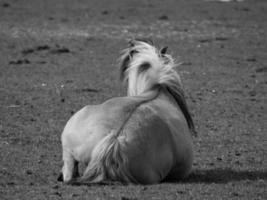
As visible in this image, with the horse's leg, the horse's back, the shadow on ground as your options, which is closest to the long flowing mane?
the horse's back

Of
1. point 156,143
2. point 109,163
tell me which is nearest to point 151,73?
point 156,143

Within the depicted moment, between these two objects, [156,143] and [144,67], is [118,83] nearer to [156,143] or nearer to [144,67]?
[144,67]

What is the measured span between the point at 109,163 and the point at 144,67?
173 centimetres

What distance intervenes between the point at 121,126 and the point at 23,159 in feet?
5.25

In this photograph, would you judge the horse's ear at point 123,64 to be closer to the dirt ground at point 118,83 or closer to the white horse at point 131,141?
the white horse at point 131,141

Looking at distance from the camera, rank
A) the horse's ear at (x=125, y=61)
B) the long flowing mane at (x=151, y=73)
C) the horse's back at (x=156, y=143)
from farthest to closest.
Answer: the horse's ear at (x=125, y=61) < the long flowing mane at (x=151, y=73) < the horse's back at (x=156, y=143)

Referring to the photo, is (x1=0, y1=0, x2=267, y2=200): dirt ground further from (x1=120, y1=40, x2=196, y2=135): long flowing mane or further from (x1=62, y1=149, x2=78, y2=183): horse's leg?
(x1=120, y1=40, x2=196, y2=135): long flowing mane

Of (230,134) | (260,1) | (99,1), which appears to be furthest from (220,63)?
(260,1)

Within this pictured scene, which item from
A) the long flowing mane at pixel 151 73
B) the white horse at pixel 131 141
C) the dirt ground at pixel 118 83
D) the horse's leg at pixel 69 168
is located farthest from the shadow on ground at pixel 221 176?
the horse's leg at pixel 69 168

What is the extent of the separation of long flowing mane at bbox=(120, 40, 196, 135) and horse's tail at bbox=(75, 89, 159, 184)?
1.32 metres

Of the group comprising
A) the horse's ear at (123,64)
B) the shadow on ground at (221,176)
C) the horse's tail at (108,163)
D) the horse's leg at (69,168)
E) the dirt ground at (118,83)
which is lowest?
the dirt ground at (118,83)

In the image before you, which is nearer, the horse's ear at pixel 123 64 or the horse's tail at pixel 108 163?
the horse's tail at pixel 108 163

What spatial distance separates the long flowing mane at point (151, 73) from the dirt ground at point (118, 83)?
2.52ft

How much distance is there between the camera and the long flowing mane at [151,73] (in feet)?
23.9
